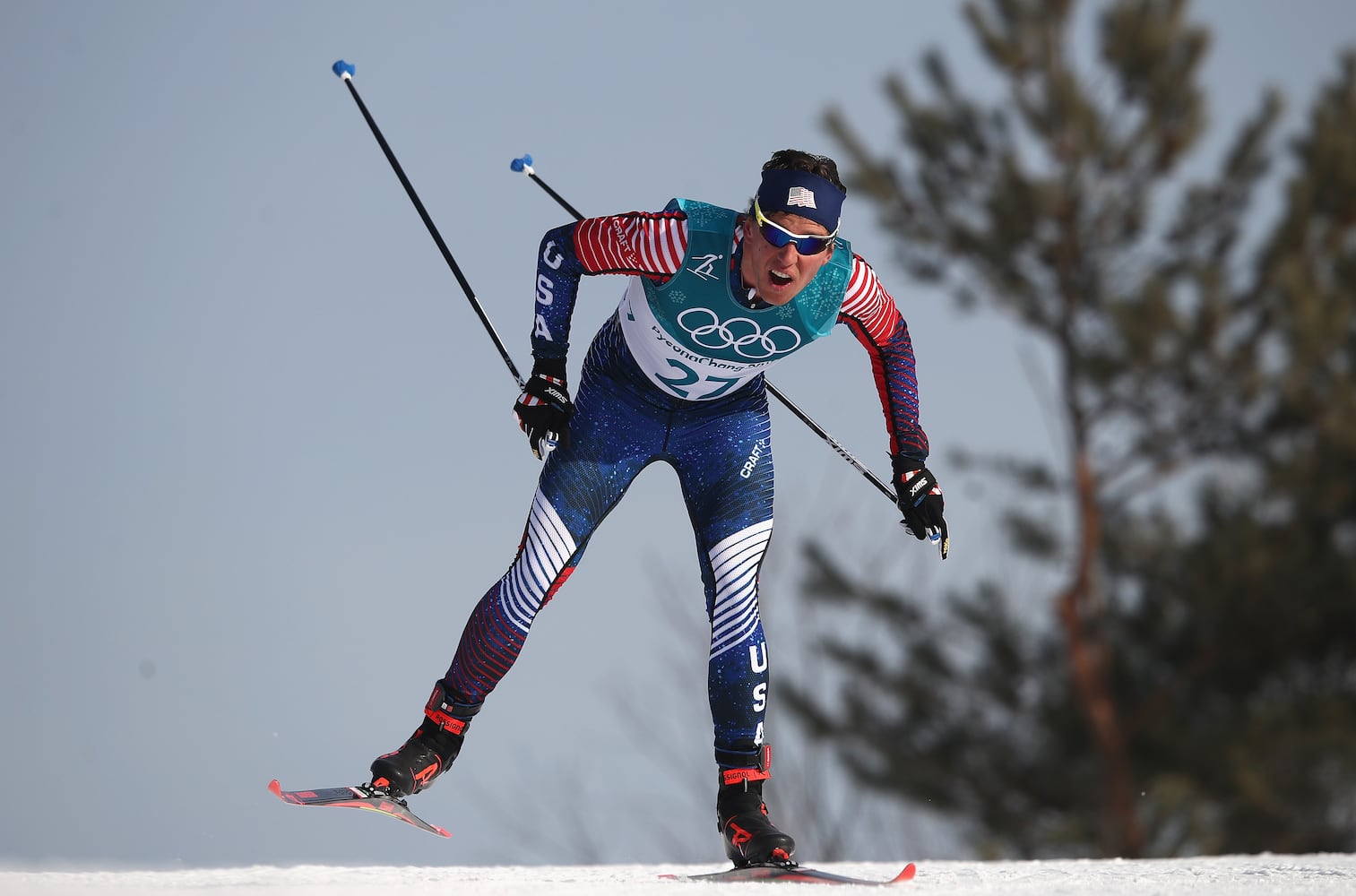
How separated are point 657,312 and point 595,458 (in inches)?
16.9

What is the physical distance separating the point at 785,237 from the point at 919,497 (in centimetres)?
93

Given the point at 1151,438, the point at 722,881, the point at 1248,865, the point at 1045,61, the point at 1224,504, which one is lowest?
the point at 1248,865

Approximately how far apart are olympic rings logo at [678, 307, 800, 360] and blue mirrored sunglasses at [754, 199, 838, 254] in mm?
230

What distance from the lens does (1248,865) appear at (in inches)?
191

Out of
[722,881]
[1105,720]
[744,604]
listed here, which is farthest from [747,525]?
[1105,720]

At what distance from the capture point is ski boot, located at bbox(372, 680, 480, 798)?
3.96 m

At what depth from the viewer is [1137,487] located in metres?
14.0

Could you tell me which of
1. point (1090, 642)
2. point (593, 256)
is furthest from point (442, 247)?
point (1090, 642)

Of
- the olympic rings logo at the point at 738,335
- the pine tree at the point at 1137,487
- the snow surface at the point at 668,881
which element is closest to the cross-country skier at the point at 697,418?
the olympic rings logo at the point at 738,335

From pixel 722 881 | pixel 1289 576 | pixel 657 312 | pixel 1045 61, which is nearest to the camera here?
pixel 722 881

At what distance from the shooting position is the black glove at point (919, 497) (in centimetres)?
415

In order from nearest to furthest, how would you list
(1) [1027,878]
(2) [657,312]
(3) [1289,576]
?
(2) [657,312] < (1) [1027,878] < (3) [1289,576]

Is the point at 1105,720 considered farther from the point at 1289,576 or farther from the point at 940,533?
the point at 940,533

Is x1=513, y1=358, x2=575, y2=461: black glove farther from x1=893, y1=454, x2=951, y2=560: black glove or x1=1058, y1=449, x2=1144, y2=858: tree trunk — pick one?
x1=1058, y1=449, x2=1144, y2=858: tree trunk
